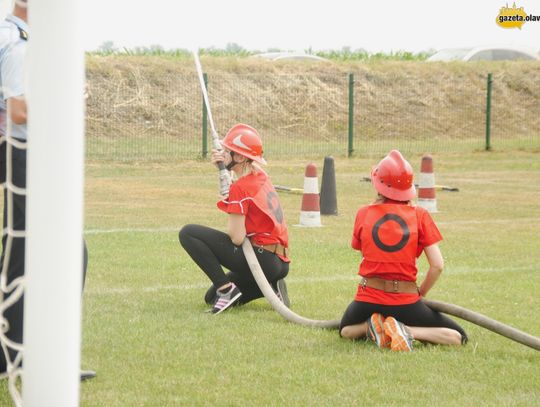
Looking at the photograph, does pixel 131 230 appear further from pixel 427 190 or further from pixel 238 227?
pixel 238 227

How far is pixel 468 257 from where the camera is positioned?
10.5 metres

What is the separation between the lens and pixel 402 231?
21.7 feet

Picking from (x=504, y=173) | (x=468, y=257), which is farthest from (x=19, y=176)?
(x=504, y=173)

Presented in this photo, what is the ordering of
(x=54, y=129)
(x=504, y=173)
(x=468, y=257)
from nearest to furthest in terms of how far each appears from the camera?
1. (x=54, y=129)
2. (x=468, y=257)
3. (x=504, y=173)

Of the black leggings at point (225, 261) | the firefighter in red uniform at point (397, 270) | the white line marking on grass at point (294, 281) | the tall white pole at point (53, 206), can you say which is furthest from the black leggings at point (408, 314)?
the tall white pole at point (53, 206)

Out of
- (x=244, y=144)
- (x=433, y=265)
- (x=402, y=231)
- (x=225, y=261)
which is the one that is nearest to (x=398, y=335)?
(x=433, y=265)

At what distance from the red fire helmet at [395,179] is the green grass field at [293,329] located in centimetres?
93

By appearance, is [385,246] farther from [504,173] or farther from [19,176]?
[504,173]

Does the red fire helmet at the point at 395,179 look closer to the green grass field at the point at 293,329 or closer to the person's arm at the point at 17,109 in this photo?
the green grass field at the point at 293,329

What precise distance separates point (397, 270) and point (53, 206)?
3.43m

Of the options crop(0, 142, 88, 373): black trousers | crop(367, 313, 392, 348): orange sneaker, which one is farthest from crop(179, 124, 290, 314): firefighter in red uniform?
crop(0, 142, 88, 373): black trousers

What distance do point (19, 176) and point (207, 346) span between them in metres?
1.73

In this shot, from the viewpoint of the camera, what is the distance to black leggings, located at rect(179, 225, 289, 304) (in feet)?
25.7

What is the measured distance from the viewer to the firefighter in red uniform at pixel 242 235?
7.75 m
